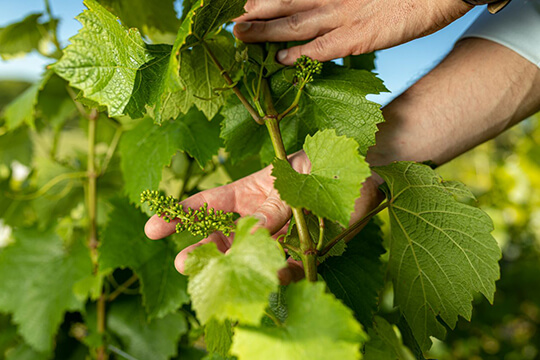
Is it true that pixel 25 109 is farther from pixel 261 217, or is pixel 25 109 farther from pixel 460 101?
pixel 460 101

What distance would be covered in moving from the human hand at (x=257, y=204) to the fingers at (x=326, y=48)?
127 mm

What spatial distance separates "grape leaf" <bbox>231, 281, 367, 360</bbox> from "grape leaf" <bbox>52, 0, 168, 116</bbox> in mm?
230

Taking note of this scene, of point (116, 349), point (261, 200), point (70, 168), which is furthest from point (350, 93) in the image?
point (70, 168)

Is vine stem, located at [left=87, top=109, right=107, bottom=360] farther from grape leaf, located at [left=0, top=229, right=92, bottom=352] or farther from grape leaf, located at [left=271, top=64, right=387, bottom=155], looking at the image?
grape leaf, located at [left=271, top=64, right=387, bottom=155]

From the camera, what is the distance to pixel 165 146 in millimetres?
656

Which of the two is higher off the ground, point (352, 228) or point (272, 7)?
point (272, 7)

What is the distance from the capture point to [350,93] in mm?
526

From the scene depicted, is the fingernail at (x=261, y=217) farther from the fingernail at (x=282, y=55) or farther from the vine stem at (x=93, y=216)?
the vine stem at (x=93, y=216)

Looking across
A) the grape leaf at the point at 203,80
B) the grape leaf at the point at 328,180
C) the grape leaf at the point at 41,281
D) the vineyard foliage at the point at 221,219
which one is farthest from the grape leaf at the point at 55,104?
the grape leaf at the point at 328,180

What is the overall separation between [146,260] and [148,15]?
0.41 meters

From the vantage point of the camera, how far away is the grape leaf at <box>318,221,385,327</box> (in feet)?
1.76

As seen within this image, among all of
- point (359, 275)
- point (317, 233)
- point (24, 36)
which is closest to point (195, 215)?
point (317, 233)

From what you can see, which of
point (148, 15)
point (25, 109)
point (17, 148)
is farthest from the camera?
point (17, 148)

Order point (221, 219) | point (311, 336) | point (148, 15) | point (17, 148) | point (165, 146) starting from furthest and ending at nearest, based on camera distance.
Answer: point (17, 148) < point (148, 15) < point (165, 146) < point (221, 219) < point (311, 336)
